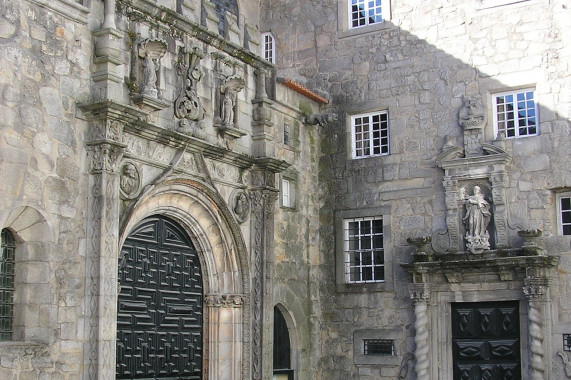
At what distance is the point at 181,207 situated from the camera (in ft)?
41.0

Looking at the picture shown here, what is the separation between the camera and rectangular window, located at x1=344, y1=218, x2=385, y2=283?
1530 centimetres

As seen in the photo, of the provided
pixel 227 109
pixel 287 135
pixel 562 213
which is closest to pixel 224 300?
pixel 227 109

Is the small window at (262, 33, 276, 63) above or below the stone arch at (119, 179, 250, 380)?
above

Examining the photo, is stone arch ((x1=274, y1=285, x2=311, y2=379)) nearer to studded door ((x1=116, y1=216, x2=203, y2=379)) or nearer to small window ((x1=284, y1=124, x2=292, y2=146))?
studded door ((x1=116, y1=216, x2=203, y2=379))

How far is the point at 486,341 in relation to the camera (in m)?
14.0

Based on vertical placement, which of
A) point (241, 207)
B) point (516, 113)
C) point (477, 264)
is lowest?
point (477, 264)

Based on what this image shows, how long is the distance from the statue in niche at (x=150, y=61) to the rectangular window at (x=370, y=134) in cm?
516

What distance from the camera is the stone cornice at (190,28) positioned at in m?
11.6

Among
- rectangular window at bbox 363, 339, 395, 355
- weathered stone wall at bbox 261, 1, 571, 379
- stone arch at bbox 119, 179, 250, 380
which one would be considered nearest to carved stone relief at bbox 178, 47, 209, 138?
stone arch at bbox 119, 179, 250, 380

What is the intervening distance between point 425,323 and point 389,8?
18.7 ft

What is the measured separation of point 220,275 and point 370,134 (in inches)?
168

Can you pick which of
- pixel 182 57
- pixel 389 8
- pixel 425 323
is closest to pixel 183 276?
pixel 182 57

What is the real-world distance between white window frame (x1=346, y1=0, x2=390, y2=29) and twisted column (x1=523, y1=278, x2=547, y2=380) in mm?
5523

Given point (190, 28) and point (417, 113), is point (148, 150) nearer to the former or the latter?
point (190, 28)
